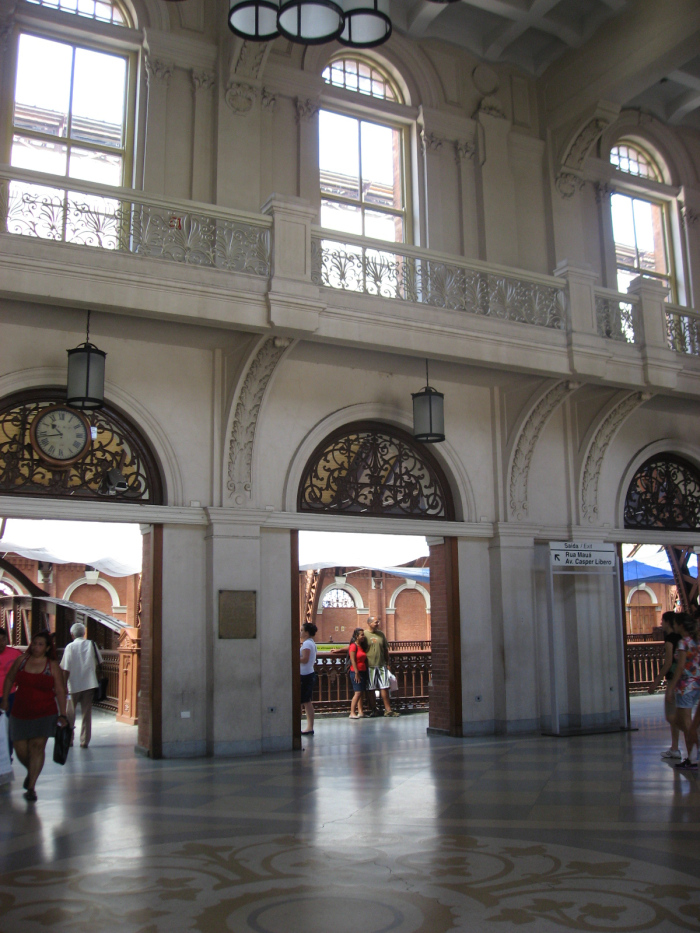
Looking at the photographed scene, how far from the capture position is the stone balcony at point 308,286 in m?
8.23

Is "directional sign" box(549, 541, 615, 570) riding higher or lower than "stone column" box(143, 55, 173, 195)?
lower

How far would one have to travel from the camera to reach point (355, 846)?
5.34m

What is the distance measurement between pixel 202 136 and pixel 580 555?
6963 mm

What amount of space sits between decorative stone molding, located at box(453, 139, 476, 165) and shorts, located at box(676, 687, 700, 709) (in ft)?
24.7

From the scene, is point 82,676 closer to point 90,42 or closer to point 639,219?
point 90,42

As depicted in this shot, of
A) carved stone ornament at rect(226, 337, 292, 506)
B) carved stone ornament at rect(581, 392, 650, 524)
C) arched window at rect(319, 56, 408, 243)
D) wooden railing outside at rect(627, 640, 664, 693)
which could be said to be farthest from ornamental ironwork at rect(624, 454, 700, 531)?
carved stone ornament at rect(226, 337, 292, 506)

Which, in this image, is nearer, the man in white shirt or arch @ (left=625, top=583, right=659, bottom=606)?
the man in white shirt

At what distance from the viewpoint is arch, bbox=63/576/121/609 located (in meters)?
24.0

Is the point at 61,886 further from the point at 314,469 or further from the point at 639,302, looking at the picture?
the point at 639,302

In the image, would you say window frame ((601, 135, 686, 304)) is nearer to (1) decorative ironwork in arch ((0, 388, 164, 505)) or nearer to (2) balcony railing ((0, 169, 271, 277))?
(2) balcony railing ((0, 169, 271, 277))

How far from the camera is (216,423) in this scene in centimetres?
966

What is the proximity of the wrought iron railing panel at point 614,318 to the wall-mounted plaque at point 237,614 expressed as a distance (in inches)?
225

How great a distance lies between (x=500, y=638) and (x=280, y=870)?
6600mm

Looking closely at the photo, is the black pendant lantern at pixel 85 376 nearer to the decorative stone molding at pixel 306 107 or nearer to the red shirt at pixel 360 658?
the decorative stone molding at pixel 306 107
